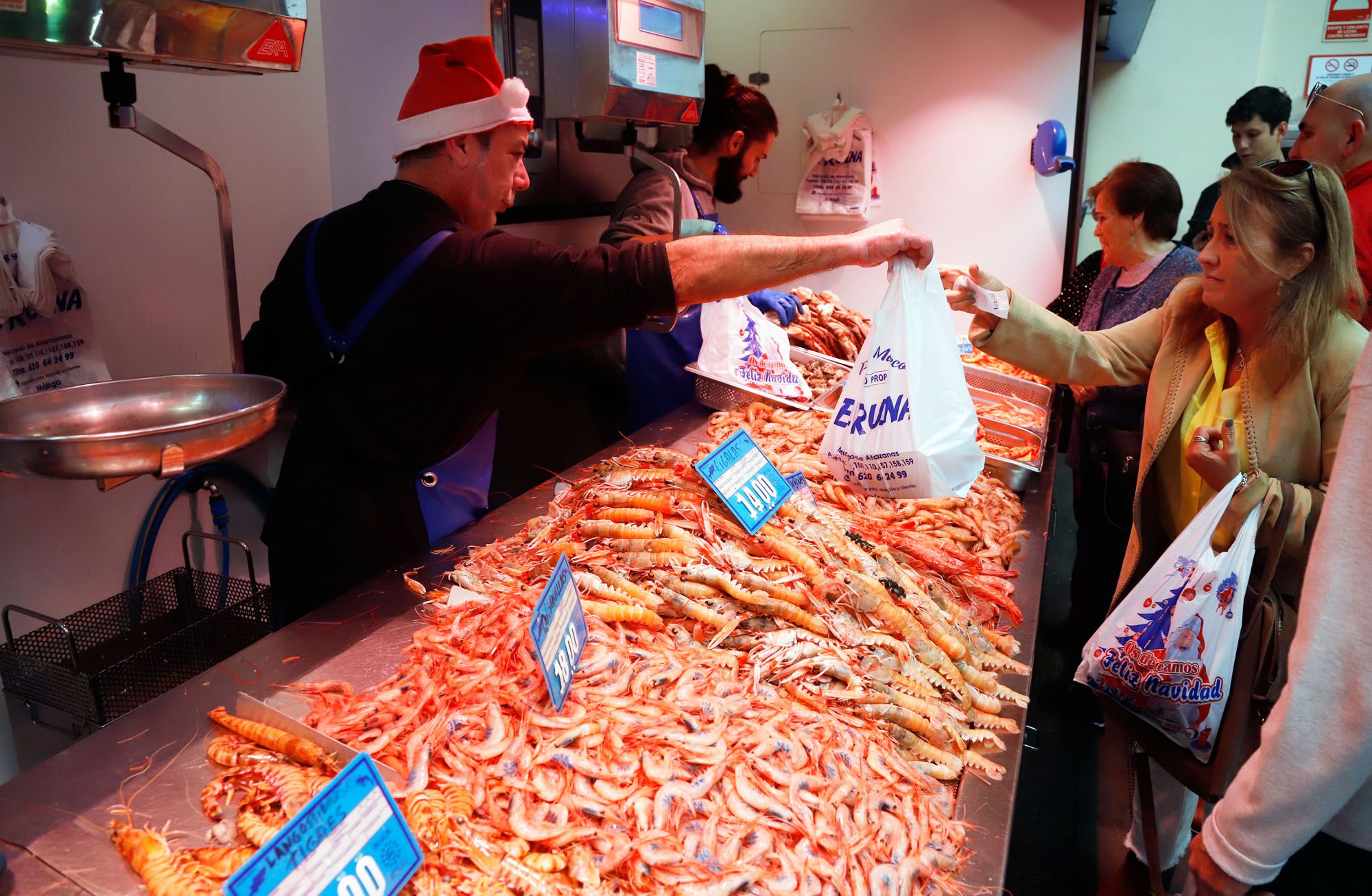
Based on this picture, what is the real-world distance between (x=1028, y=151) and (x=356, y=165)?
3.73 meters

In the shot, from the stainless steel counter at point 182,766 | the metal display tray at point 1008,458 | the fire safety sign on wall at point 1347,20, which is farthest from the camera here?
the fire safety sign on wall at point 1347,20

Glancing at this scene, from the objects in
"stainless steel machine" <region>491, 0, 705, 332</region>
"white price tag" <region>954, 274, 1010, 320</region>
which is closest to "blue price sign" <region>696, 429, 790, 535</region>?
"white price tag" <region>954, 274, 1010, 320</region>

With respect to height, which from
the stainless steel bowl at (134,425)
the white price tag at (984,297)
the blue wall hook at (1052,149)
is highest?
the blue wall hook at (1052,149)

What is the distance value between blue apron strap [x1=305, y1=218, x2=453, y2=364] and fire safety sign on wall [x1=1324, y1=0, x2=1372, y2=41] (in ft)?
27.5

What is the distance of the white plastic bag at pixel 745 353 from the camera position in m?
3.21

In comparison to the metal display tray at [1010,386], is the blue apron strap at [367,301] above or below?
above

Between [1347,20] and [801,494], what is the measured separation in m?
8.04

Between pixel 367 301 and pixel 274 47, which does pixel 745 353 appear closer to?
pixel 367 301

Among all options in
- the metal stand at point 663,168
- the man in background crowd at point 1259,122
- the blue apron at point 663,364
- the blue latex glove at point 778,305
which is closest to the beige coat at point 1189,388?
the blue latex glove at point 778,305

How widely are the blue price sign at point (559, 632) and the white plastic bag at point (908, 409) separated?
32.3 inches

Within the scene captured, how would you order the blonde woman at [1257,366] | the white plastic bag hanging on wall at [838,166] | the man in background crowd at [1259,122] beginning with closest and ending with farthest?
the blonde woman at [1257,366]
the man in background crowd at [1259,122]
the white plastic bag hanging on wall at [838,166]

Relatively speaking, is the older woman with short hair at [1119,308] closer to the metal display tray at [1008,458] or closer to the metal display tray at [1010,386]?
the metal display tray at [1010,386]

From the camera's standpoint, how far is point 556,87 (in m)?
3.83

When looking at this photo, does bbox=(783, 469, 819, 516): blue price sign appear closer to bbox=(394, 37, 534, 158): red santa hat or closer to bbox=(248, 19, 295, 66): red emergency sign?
bbox=(394, 37, 534, 158): red santa hat
